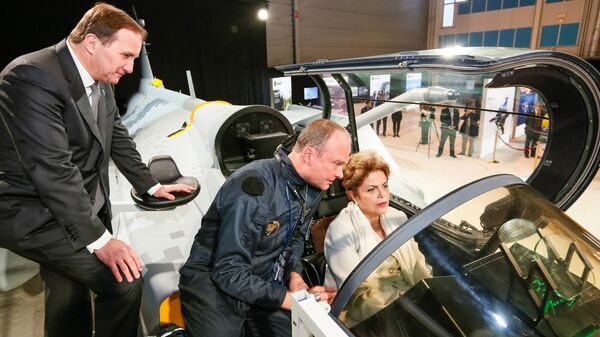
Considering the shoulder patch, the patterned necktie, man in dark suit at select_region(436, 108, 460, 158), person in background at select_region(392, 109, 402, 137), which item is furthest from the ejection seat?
person in background at select_region(392, 109, 402, 137)

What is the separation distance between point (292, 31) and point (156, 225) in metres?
12.3

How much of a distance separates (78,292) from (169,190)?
0.69 meters

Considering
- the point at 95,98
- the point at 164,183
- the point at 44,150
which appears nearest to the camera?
the point at 44,150

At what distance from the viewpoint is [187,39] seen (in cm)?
1058

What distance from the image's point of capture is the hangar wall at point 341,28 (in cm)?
1308

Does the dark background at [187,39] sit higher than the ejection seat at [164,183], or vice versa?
the dark background at [187,39]

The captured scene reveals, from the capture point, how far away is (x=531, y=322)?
1.02 meters

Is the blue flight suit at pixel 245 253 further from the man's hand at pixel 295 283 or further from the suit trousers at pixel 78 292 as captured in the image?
the suit trousers at pixel 78 292

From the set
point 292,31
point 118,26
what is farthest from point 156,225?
point 292,31

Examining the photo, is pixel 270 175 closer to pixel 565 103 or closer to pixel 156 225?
pixel 156 225

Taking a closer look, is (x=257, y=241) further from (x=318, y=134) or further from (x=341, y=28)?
(x=341, y=28)

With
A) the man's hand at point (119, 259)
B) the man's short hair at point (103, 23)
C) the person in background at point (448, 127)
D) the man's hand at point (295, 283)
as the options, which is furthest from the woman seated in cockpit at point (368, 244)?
the person in background at point (448, 127)

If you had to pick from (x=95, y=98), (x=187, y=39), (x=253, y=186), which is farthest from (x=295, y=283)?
(x=187, y=39)

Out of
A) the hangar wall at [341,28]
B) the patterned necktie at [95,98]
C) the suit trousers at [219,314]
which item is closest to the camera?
the suit trousers at [219,314]
